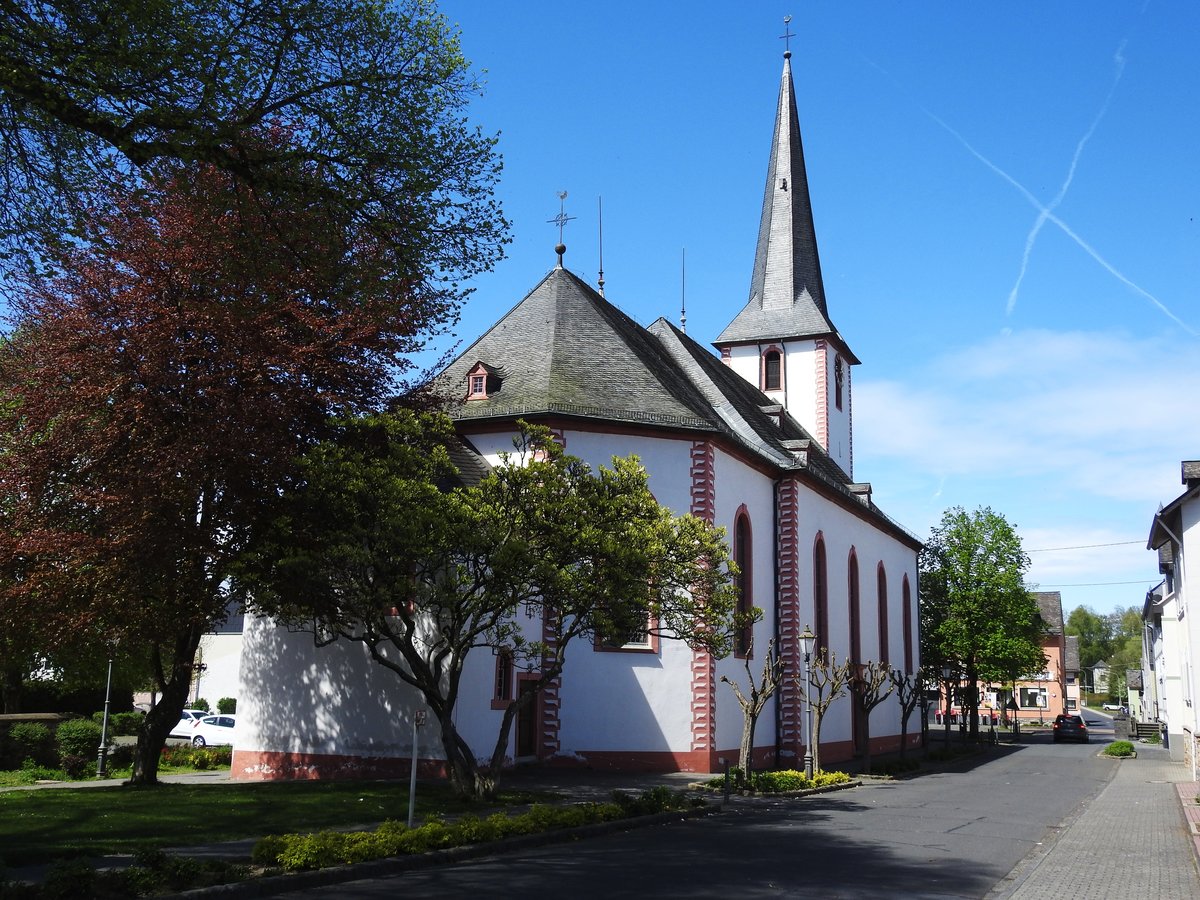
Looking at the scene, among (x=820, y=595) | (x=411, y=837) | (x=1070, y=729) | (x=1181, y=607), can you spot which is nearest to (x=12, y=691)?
(x=820, y=595)

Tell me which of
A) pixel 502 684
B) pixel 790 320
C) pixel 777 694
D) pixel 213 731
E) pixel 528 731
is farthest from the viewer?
pixel 790 320

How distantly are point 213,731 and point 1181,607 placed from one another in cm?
3289

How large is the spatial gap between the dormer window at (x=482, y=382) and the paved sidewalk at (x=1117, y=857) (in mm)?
16282

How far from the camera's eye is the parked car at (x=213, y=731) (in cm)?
3972

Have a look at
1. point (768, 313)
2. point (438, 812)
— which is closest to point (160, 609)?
point (438, 812)

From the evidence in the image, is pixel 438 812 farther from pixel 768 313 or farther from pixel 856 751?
pixel 768 313

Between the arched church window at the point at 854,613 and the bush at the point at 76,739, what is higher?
the arched church window at the point at 854,613

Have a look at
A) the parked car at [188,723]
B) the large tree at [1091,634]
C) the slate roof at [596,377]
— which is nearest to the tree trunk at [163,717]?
the slate roof at [596,377]

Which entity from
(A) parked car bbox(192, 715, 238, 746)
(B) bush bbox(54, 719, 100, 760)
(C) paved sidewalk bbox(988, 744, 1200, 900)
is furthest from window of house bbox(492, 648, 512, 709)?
(A) parked car bbox(192, 715, 238, 746)

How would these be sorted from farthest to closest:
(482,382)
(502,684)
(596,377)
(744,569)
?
(744,569), (596,377), (482,382), (502,684)

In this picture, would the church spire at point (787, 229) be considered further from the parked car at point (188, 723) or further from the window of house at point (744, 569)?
the parked car at point (188, 723)

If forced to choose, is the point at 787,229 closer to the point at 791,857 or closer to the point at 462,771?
the point at 462,771

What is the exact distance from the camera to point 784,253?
45.0 metres

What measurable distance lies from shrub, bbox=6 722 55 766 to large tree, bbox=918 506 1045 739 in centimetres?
4190
